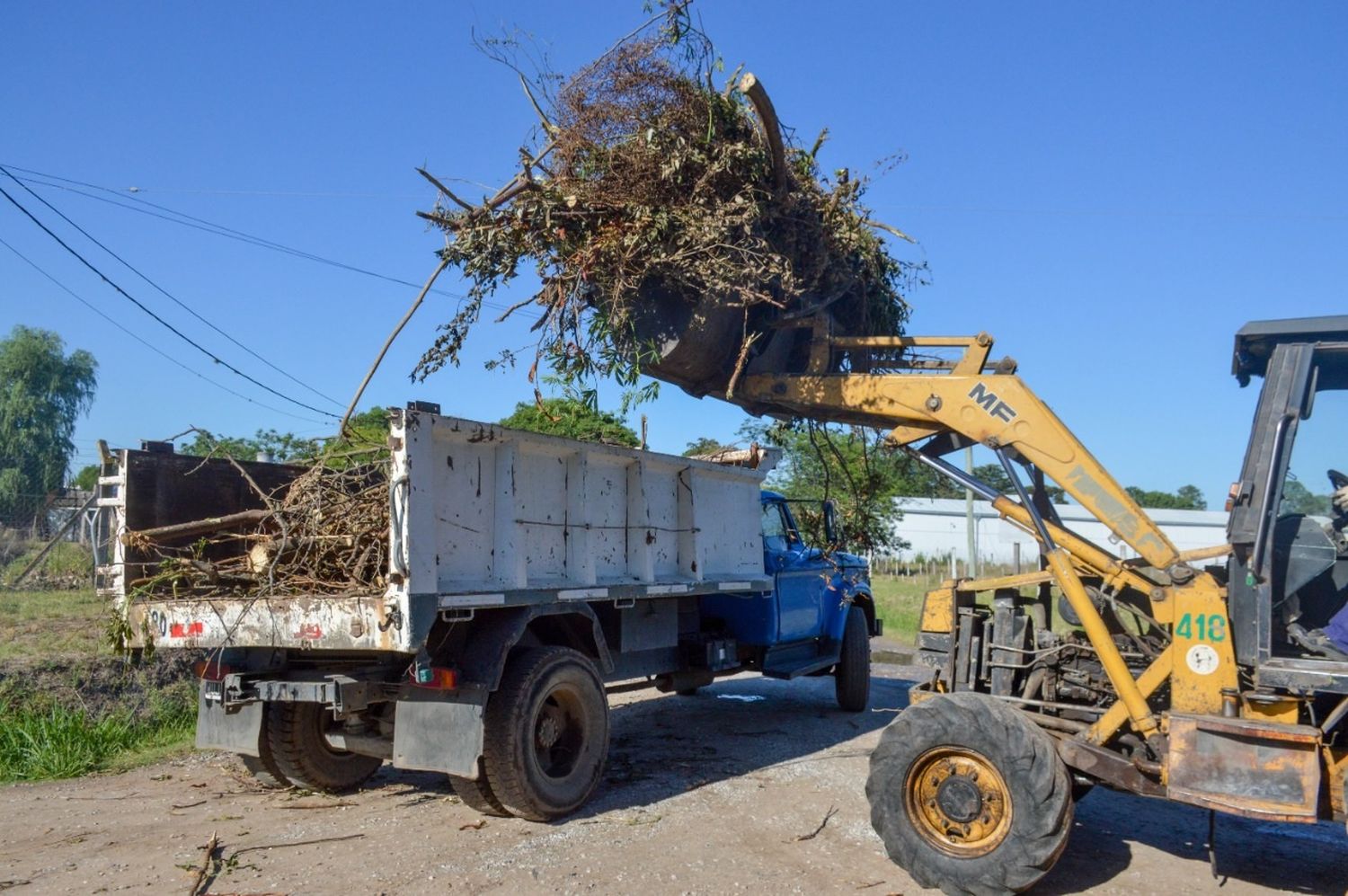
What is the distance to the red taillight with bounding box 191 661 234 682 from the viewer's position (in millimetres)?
6262

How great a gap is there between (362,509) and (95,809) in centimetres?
273

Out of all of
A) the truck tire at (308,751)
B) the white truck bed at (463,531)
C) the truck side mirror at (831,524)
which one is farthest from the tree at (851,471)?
the truck tire at (308,751)

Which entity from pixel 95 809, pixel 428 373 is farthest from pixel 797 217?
pixel 95 809

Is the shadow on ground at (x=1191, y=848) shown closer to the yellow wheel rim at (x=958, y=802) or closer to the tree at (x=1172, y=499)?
the yellow wheel rim at (x=958, y=802)

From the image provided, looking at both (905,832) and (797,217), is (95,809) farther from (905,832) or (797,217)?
(797,217)

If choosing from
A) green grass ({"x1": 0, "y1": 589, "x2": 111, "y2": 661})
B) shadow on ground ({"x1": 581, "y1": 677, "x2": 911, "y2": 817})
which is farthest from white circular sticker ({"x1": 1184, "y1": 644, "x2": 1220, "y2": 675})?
green grass ({"x1": 0, "y1": 589, "x2": 111, "y2": 661})

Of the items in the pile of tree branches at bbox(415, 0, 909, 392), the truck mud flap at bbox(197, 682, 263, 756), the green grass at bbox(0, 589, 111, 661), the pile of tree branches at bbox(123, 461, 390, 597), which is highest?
the pile of tree branches at bbox(415, 0, 909, 392)

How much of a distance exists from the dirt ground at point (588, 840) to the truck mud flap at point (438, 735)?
1.41 feet

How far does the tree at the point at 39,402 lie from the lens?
3391 cm

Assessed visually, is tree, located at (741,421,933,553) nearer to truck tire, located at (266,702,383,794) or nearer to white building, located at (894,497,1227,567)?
truck tire, located at (266,702,383,794)

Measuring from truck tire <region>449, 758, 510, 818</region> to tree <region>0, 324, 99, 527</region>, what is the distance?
32.3m

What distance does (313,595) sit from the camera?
564 centimetres

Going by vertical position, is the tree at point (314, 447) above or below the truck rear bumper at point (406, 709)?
above

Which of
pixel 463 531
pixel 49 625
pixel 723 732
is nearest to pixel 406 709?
pixel 463 531
